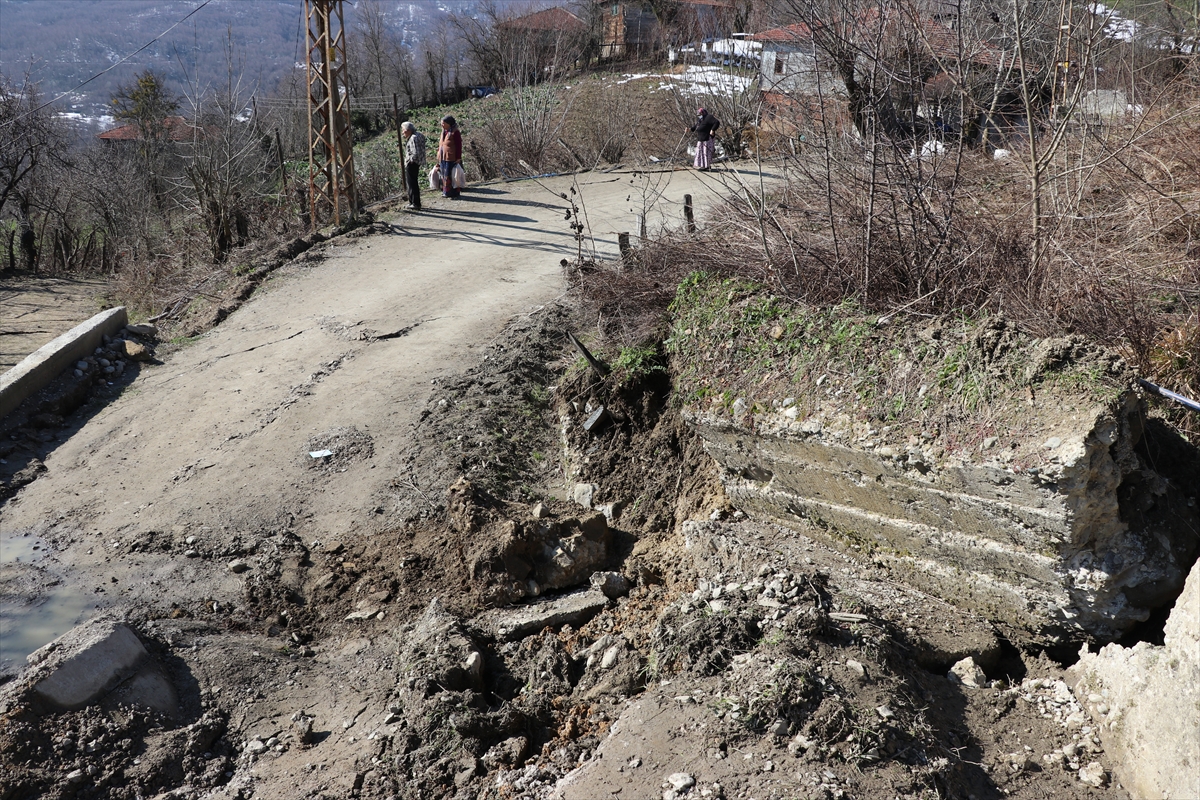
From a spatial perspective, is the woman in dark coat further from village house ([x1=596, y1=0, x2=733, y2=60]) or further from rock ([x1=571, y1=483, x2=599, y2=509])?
village house ([x1=596, y1=0, x2=733, y2=60])

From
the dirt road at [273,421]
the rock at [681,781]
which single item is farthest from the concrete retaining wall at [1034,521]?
the dirt road at [273,421]

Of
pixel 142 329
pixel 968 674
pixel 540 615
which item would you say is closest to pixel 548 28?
pixel 142 329

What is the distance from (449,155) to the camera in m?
14.1

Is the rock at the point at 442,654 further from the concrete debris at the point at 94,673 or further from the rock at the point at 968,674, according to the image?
the rock at the point at 968,674

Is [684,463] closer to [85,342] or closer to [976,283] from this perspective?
[976,283]

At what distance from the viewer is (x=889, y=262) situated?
17.1 ft

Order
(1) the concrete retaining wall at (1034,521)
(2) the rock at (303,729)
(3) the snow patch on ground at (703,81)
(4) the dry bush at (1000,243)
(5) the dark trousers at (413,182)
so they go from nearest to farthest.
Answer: (1) the concrete retaining wall at (1034,521) < (2) the rock at (303,729) < (4) the dry bush at (1000,243) < (5) the dark trousers at (413,182) < (3) the snow patch on ground at (703,81)

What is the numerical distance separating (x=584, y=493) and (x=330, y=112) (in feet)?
27.5

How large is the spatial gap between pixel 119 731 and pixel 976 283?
5.28 metres

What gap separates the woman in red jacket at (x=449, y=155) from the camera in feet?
Result: 45.3

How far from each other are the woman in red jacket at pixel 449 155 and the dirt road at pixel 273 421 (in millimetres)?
2415

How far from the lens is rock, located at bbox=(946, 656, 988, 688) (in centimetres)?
401

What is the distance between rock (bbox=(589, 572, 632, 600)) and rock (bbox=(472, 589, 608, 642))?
4cm

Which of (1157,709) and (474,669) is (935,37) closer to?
(1157,709)
